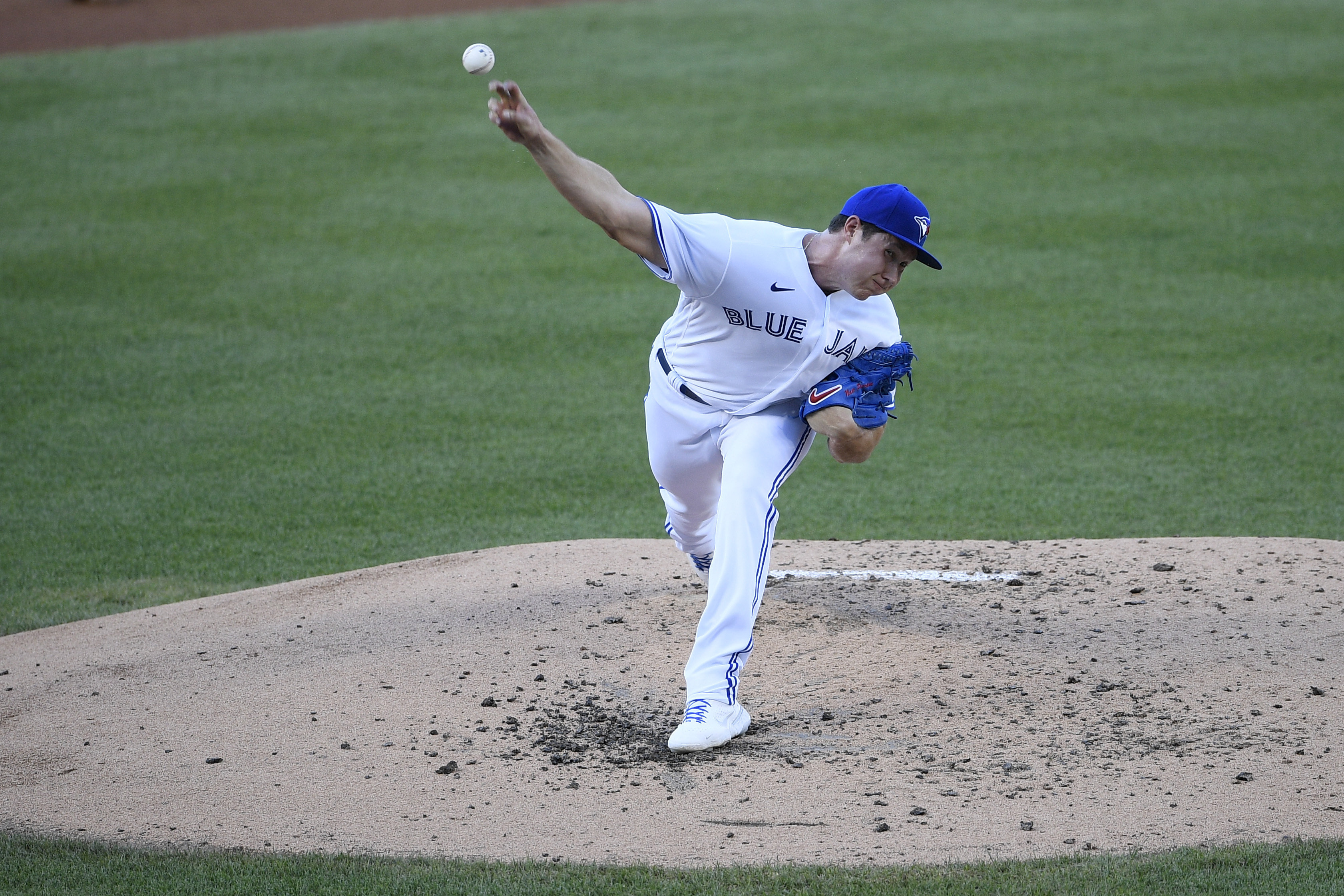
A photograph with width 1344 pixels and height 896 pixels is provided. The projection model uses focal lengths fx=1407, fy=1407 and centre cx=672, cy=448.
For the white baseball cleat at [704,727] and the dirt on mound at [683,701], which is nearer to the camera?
the dirt on mound at [683,701]

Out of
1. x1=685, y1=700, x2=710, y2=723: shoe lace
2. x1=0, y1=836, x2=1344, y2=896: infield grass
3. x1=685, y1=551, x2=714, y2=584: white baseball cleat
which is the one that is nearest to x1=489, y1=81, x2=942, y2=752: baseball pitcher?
x1=685, y1=700, x2=710, y2=723: shoe lace

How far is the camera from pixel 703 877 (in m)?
3.46

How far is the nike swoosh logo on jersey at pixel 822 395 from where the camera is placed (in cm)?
439

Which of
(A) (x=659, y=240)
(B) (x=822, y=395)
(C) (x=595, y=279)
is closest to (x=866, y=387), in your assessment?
(B) (x=822, y=395)

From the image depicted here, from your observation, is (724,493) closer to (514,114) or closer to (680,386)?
(680,386)

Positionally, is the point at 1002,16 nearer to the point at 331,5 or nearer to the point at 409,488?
the point at 331,5

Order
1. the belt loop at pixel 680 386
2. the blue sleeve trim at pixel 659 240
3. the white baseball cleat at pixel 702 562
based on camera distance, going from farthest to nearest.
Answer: the white baseball cleat at pixel 702 562 → the belt loop at pixel 680 386 → the blue sleeve trim at pixel 659 240

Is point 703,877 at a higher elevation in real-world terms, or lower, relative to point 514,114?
lower

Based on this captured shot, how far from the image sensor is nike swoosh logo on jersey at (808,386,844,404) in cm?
439

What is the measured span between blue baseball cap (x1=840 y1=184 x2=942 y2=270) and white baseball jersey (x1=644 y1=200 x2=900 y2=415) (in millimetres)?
251

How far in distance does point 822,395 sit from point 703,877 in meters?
1.60

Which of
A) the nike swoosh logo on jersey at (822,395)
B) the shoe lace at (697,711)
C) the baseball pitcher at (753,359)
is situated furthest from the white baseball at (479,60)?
the shoe lace at (697,711)

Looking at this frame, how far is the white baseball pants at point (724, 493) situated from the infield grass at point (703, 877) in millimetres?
842

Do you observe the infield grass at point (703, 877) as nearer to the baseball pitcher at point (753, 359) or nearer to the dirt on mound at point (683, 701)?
the dirt on mound at point (683, 701)
